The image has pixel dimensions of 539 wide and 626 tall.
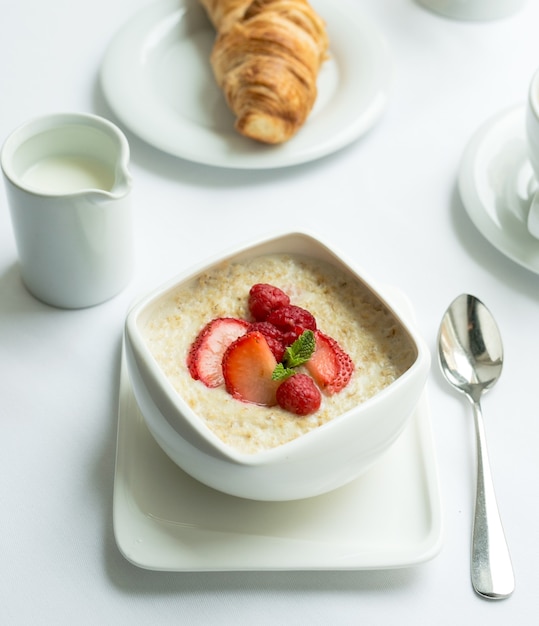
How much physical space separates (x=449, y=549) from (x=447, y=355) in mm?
290

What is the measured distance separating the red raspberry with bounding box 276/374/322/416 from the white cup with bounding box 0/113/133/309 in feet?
1.19

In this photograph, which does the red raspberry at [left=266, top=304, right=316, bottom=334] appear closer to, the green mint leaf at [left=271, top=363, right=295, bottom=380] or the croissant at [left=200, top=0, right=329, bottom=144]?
the green mint leaf at [left=271, top=363, right=295, bottom=380]

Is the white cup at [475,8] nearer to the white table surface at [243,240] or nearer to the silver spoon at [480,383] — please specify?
the white table surface at [243,240]

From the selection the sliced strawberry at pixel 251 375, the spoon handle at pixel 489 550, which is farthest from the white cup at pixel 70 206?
the spoon handle at pixel 489 550

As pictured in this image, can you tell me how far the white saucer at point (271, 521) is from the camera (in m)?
0.97

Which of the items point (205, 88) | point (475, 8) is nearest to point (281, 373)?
point (205, 88)

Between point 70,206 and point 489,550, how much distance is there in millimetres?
685

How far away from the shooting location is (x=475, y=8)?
68.7 inches

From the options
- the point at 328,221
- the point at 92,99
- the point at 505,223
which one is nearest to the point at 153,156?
the point at 92,99

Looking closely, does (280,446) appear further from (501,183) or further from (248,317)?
(501,183)

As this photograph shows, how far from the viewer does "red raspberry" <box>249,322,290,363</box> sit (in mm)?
1028

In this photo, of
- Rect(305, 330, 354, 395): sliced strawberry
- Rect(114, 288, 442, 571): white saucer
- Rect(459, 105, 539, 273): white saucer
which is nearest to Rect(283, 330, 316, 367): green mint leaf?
Rect(305, 330, 354, 395): sliced strawberry

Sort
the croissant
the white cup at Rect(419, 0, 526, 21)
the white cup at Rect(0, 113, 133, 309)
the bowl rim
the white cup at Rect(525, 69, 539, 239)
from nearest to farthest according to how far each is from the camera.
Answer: the bowl rim, the white cup at Rect(0, 113, 133, 309), the white cup at Rect(525, 69, 539, 239), the croissant, the white cup at Rect(419, 0, 526, 21)

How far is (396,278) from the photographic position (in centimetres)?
134
